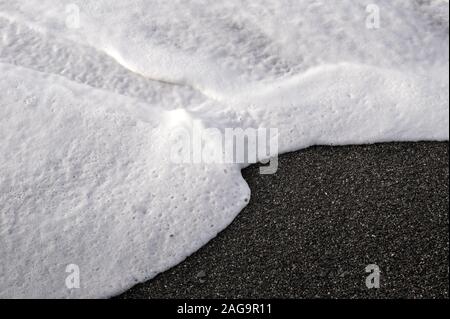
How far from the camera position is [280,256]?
2.28 m

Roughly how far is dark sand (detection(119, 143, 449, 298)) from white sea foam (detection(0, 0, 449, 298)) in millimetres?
105

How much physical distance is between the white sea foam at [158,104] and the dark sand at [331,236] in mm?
105

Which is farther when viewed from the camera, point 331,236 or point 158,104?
point 158,104

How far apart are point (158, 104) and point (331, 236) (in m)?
1.21

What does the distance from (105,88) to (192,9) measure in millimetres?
898

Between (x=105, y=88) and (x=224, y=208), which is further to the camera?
(x=105, y=88)

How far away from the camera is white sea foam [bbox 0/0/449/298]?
2.39 metres

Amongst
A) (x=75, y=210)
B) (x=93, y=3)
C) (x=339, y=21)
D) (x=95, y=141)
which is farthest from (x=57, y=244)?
→ (x=339, y=21)

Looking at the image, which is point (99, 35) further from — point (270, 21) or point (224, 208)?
point (224, 208)

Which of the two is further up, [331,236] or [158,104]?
[158,104]

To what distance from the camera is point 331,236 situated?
2.33 meters

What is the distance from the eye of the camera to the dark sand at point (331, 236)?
2.21 metres

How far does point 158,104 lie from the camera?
3.00m

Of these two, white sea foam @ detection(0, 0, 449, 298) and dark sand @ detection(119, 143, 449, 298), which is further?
white sea foam @ detection(0, 0, 449, 298)
